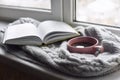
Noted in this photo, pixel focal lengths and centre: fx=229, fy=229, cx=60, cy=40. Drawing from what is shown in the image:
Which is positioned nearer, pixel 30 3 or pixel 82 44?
pixel 82 44

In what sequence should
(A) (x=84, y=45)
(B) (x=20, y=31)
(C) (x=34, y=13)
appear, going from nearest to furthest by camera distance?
(A) (x=84, y=45) < (B) (x=20, y=31) < (C) (x=34, y=13)

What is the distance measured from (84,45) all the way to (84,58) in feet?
0.50

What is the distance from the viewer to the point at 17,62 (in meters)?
0.93

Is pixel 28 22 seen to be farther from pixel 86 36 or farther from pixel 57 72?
pixel 57 72

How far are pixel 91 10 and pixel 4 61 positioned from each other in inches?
19.0

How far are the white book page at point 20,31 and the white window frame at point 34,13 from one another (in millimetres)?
165

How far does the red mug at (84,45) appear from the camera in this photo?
883 mm

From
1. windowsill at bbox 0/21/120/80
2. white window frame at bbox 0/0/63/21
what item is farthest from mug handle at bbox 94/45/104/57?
white window frame at bbox 0/0/63/21

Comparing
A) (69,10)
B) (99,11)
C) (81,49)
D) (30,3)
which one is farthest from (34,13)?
(81,49)

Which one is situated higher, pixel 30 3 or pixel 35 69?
pixel 30 3

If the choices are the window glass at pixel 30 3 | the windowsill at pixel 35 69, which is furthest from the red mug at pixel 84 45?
the window glass at pixel 30 3

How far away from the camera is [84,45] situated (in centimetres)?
95

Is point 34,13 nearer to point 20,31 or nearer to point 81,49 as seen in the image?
point 20,31

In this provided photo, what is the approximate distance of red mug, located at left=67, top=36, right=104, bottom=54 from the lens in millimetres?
883
